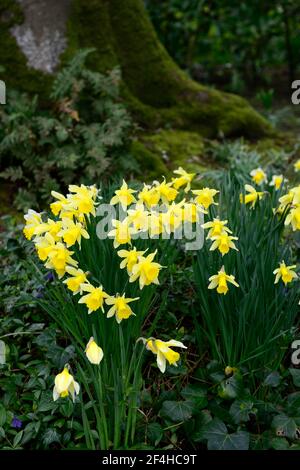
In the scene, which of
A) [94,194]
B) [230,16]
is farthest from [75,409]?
[230,16]

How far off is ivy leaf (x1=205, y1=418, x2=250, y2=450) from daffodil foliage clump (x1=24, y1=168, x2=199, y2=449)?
0.27 metres

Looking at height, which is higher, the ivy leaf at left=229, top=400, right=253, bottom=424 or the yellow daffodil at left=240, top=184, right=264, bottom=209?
the yellow daffodil at left=240, top=184, right=264, bottom=209

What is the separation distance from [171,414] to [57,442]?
0.44m

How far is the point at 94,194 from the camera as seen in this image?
91.9 inches

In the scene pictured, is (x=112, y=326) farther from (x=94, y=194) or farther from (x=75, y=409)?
(x=94, y=194)

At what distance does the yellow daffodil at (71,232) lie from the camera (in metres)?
2.08

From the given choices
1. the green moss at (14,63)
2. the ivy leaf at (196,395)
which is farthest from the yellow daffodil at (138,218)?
the green moss at (14,63)

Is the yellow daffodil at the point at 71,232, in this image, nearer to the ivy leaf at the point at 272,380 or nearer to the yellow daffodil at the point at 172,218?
the yellow daffodil at the point at 172,218

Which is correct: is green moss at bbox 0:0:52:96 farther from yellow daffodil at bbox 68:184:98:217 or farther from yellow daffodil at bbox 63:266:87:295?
yellow daffodil at bbox 63:266:87:295

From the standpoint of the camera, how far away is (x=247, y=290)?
233cm

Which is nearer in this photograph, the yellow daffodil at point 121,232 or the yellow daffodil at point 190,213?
the yellow daffodil at point 121,232

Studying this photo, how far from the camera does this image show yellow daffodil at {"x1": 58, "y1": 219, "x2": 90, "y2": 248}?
2078mm

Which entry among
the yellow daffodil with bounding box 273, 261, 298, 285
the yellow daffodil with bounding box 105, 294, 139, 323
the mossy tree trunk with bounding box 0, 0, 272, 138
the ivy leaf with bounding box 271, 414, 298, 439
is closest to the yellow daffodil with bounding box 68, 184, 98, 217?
the yellow daffodil with bounding box 105, 294, 139, 323

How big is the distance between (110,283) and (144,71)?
3.08m
